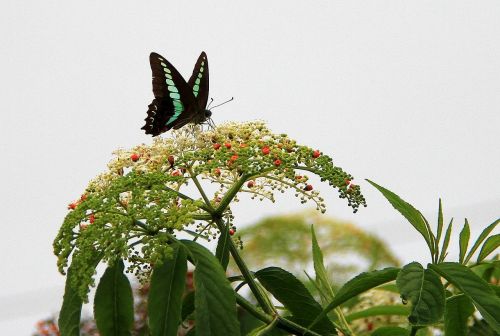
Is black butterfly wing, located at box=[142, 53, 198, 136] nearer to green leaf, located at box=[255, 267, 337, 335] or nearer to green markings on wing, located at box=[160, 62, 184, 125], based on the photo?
green markings on wing, located at box=[160, 62, 184, 125]

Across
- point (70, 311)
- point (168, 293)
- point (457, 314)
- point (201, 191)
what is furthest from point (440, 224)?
point (70, 311)

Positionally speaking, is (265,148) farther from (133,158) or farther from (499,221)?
(499,221)

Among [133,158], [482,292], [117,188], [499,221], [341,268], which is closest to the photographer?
[482,292]

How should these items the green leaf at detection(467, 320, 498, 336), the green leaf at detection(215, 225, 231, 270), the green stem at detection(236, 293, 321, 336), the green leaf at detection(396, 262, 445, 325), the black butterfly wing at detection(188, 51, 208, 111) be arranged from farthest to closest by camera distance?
the black butterfly wing at detection(188, 51, 208, 111) → the green leaf at detection(467, 320, 498, 336) → the green leaf at detection(215, 225, 231, 270) → the green stem at detection(236, 293, 321, 336) → the green leaf at detection(396, 262, 445, 325)

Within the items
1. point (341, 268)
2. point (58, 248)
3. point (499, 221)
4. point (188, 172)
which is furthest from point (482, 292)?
point (341, 268)

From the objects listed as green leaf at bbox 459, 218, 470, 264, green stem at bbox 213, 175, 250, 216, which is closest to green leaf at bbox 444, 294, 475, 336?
green leaf at bbox 459, 218, 470, 264

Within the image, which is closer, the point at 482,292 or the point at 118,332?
the point at 482,292

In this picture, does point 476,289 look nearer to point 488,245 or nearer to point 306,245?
point 488,245
